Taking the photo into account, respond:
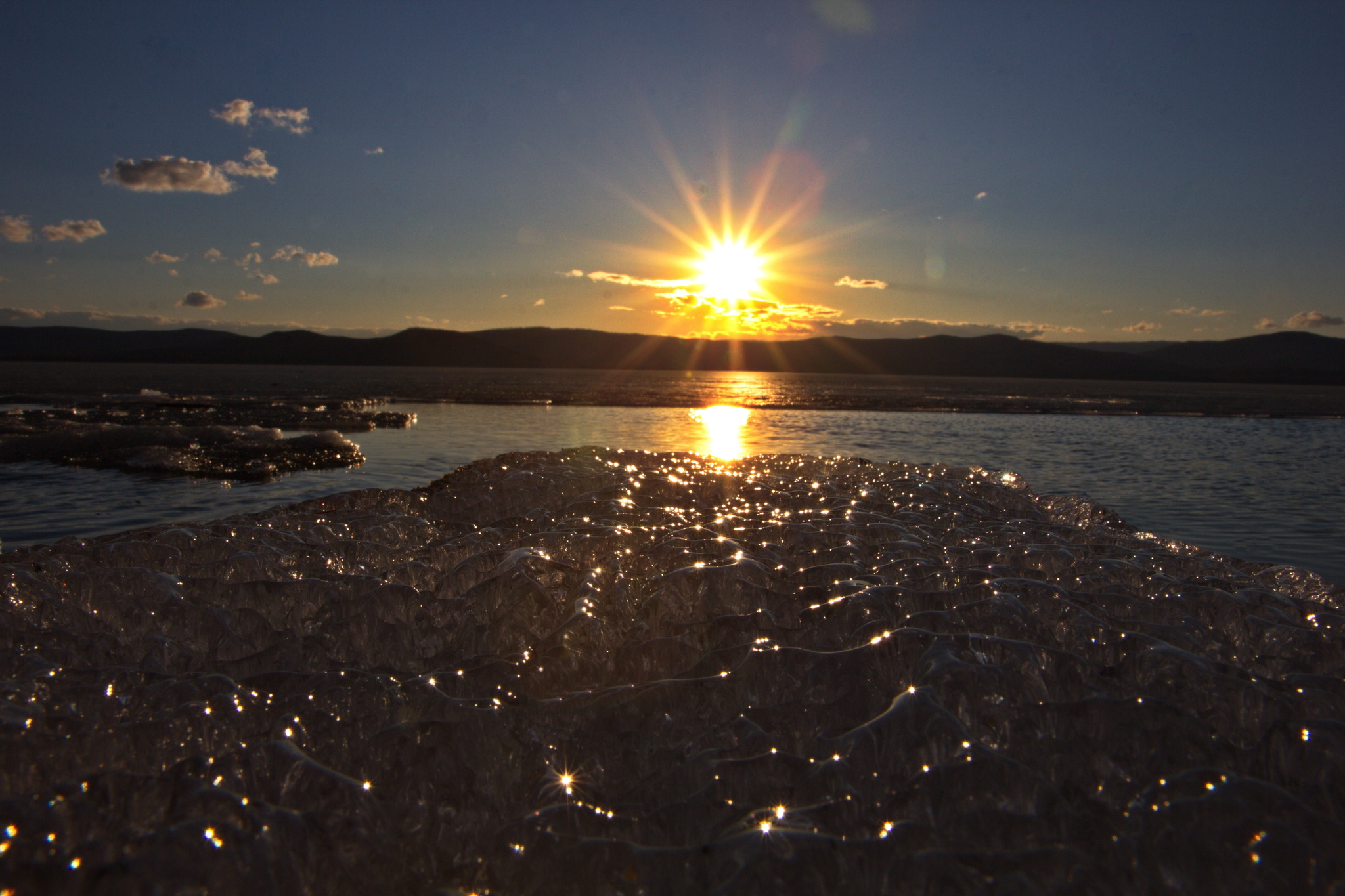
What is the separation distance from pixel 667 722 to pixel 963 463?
1754 cm

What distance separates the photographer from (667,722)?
13.8 feet

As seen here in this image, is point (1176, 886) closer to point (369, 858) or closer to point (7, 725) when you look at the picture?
point (369, 858)

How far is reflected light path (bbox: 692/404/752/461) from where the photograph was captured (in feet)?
70.9

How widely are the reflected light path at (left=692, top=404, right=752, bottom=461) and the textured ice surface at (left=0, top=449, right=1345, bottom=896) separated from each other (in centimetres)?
879

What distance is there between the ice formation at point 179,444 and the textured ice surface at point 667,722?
32.3 feet

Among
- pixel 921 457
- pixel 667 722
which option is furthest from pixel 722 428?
pixel 667 722

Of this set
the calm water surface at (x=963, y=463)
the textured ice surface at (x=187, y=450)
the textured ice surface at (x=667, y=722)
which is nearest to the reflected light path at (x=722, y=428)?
the calm water surface at (x=963, y=463)

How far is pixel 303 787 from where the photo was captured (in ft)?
11.1

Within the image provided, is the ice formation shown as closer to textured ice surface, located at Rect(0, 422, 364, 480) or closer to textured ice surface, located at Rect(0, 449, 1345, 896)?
textured ice surface, located at Rect(0, 422, 364, 480)

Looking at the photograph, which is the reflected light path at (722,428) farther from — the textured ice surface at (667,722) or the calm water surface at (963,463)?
the textured ice surface at (667,722)

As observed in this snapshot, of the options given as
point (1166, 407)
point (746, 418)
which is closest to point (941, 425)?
point (746, 418)

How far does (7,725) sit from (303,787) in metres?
1.60

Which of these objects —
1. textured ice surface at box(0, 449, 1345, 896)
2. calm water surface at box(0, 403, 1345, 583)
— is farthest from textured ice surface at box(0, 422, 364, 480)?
→ textured ice surface at box(0, 449, 1345, 896)

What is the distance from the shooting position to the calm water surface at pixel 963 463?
1164 centimetres
